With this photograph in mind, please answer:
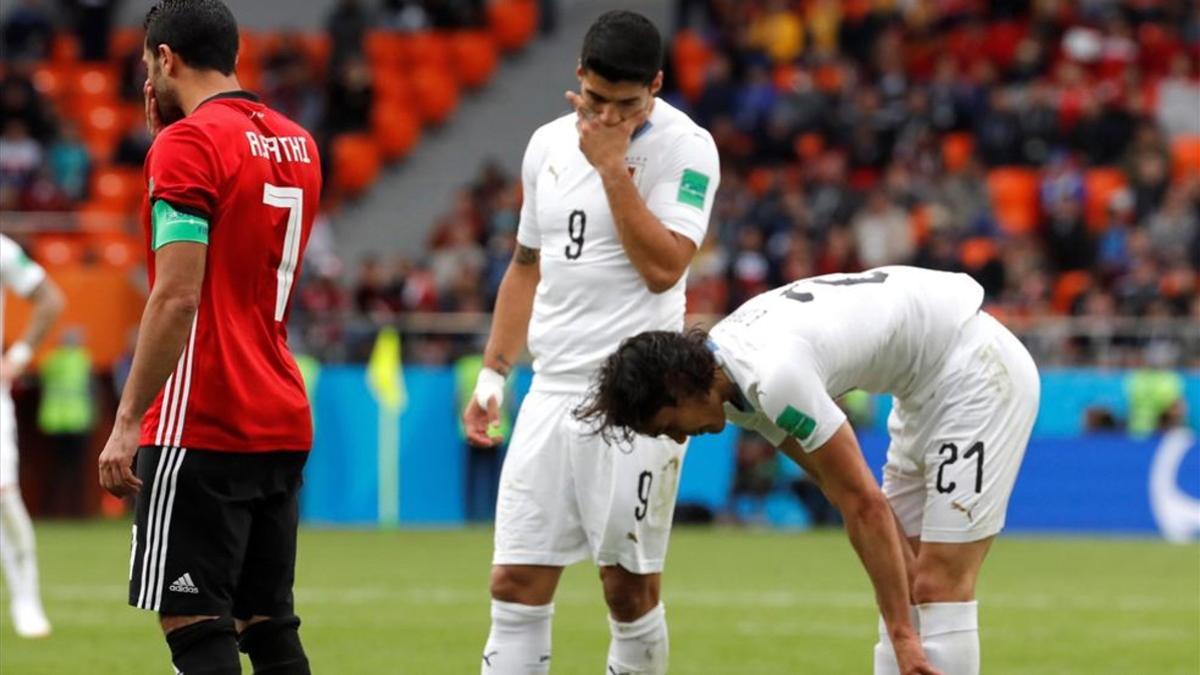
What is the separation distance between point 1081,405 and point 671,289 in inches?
551

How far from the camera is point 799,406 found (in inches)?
242

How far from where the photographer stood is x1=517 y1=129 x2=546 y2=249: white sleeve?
762 centimetres

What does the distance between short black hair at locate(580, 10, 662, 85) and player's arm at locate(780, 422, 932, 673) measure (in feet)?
Result: 5.05

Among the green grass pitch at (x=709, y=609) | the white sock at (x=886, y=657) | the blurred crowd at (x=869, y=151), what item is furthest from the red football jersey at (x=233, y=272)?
the blurred crowd at (x=869, y=151)

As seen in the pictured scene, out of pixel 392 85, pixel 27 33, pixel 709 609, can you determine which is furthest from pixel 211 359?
pixel 392 85

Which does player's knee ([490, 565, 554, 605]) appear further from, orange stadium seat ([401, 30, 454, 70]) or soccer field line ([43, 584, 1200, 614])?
orange stadium seat ([401, 30, 454, 70])

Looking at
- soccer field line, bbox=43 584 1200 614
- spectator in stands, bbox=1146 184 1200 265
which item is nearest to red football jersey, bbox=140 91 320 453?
soccer field line, bbox=43 584 1200 614

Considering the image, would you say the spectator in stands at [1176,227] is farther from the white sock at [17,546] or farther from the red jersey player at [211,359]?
the red jersey player at [211,359]

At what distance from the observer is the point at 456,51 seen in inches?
1169

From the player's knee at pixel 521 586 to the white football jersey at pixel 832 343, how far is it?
3.81 feet

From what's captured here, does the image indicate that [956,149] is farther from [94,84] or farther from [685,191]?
[685,191]

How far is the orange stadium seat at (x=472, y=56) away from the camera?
2966 cm

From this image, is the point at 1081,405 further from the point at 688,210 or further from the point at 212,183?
the point at 212,183

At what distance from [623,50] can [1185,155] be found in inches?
760
